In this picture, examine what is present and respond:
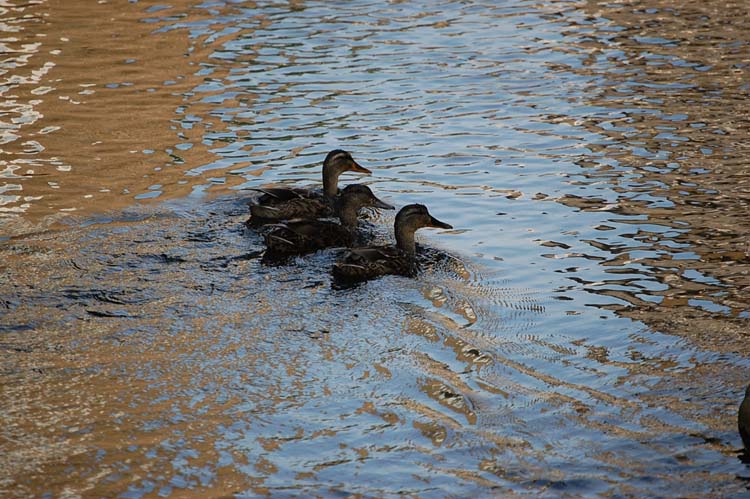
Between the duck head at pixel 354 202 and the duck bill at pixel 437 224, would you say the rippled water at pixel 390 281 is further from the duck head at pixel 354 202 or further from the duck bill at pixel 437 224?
the duck head at pixel 354 202

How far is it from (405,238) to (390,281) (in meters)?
0.63

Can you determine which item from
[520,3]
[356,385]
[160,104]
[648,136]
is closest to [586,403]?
[356,385]

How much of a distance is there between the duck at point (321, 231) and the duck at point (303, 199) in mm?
173

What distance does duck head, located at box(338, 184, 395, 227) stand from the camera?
10.2 m

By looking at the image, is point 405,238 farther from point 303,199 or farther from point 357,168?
point 357,168

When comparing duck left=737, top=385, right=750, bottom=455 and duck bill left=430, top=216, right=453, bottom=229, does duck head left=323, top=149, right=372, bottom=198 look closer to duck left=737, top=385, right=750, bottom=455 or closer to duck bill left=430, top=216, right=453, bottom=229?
duck bill left=430, top=216, right=453, bottom=229

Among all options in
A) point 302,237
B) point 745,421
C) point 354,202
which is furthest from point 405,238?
point 745,421

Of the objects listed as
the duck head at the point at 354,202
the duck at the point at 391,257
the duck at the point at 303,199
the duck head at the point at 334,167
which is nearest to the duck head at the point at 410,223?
the duck at the point at 391,257

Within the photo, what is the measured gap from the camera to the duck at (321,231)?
9.20m

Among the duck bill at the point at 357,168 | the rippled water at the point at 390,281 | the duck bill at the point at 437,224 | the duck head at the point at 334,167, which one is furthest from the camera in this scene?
the duck bill at the point at 357,168

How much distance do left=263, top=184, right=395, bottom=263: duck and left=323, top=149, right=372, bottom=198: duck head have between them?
0.64 ft

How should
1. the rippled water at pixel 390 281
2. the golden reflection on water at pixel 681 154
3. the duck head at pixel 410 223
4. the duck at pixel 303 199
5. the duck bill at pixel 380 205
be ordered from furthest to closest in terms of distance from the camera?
1. the duck bill at pixel 380 205
2. the duck at pixel 303 199
3. the duck head at pixel 410 223
4. the golden reflection on water at pixel 681 154
5. the rippled water at pixel 390 281

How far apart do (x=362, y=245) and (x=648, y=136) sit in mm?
3975

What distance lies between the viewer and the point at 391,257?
360 inches
